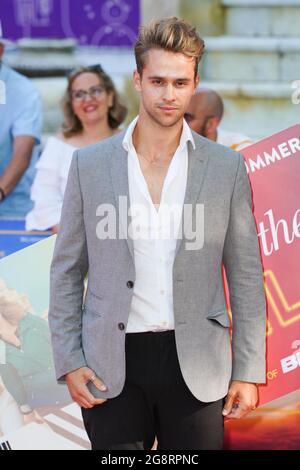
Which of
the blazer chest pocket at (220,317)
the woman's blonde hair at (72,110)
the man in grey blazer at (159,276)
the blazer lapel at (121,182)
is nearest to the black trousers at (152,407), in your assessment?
the man in grey blazer at (159,276)

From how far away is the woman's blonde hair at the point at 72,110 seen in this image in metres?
3.31

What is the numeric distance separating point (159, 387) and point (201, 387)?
113 mm

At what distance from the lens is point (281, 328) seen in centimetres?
311

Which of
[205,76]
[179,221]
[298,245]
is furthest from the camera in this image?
[205,76]

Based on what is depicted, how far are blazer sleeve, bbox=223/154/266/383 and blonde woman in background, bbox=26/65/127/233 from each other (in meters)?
1.17

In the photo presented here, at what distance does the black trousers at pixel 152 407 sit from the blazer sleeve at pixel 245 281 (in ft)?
0.49

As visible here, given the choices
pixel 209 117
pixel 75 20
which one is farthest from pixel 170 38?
pixel 75 20

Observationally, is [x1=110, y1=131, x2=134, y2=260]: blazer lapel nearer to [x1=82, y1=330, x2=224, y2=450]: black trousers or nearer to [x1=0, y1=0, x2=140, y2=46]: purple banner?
[x1=82, y1=330, x2=224, y2=450]: black trousers

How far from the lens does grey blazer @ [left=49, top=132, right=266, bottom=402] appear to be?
218 centimetres

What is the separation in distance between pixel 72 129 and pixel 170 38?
48.9 inches

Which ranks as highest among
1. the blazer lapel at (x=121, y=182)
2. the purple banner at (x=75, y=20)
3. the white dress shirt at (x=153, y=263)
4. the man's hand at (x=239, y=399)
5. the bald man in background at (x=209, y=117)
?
the purple banner at (x=75, y=20)

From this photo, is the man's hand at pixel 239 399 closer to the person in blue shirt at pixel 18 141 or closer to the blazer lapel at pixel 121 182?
the blazer lapel at pixel 121 182
